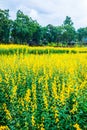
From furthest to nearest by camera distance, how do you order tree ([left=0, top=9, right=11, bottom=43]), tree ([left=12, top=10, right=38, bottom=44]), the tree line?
tree ([left=12, top=10, right=38, bottom=44]) < the tree line < tree ([left=0, top=9, right=11, bottom=43])

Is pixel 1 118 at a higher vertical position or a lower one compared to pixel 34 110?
lower

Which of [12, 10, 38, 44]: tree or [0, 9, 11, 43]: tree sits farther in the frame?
[12, 10, 38, 44]: tree

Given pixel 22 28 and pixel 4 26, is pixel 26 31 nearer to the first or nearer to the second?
pixel 22 28

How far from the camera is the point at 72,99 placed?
16.1ft

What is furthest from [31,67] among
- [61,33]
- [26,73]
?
[61,33]

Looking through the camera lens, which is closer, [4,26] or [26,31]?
[4,26]

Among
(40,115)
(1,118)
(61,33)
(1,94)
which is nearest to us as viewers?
(40,115)

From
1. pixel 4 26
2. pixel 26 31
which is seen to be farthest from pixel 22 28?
pixel 4 26

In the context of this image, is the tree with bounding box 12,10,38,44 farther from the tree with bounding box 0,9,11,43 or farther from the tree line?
the tree with bounding box 0,9,11,43

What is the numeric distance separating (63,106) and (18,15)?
127 feet

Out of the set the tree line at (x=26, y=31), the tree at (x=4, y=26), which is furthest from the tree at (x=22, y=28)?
the tree at (x=4, y=26)

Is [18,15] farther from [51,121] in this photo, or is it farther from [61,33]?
[51,121]

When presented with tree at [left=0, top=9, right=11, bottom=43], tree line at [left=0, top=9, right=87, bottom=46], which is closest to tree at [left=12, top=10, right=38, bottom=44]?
tree line at [left=0, top=9, right=87, bottom=46]

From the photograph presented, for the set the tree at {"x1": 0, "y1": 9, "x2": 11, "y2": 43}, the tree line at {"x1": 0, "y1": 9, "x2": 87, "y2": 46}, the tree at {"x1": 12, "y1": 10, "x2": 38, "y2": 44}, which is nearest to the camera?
the tree at {"x1": 0, "y1": 9, "x2": 11, "y2": 43}
